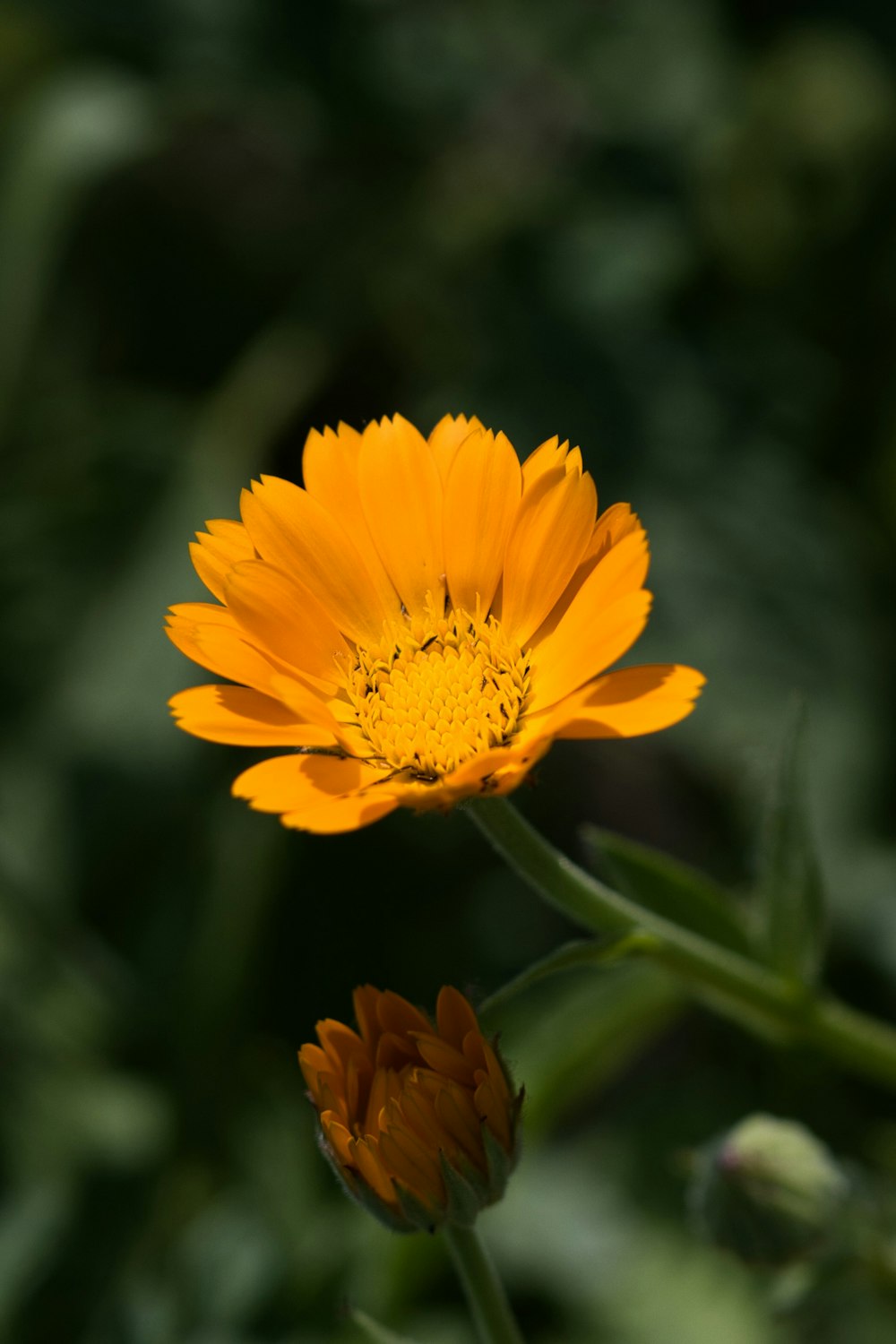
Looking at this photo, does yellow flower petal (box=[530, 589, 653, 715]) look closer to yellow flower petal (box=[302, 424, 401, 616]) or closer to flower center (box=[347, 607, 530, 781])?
flower center (box=[347, 607, 530, 781])

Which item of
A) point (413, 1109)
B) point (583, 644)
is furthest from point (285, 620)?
point (413, 1109)

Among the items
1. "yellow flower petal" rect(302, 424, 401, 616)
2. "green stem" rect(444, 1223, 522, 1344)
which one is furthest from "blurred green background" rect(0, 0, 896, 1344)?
"yellow flower petal" rect(302, 424, 401, 616)

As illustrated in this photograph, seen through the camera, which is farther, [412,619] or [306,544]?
[412,619]

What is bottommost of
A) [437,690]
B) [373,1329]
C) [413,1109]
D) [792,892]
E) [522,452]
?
[373,1329]

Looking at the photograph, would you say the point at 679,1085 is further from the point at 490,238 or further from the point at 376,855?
the point at 490,238

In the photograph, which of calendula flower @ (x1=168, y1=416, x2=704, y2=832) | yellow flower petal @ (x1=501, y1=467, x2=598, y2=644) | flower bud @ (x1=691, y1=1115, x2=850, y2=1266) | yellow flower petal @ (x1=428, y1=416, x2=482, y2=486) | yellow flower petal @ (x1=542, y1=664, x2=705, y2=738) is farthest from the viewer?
flower bud @ (x1=691, y1=1115, x2=850, y2=1266)

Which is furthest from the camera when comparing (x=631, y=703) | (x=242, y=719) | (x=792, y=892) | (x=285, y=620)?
(x=792, y=892)

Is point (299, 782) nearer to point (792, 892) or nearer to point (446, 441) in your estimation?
point (446, 441)
